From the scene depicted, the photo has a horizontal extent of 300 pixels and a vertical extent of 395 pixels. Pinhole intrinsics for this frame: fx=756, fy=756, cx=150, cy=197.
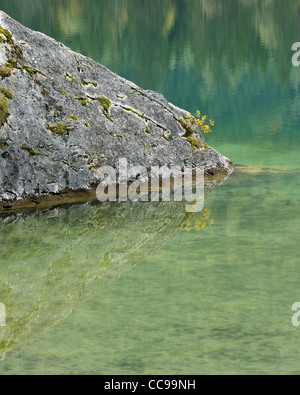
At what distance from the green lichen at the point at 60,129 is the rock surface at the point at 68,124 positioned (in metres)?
0.02

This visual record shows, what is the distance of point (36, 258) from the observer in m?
9.77

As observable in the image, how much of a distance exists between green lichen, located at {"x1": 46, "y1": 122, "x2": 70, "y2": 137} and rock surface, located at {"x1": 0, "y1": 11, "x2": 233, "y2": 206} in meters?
0.02

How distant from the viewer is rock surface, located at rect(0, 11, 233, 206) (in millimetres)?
12312

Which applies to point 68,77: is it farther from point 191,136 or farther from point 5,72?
point 191,136

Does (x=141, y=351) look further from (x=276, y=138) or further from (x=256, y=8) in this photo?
(x=256, y=8)

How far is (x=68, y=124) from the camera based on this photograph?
42.7 ft

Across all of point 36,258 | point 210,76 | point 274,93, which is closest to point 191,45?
point 210,76

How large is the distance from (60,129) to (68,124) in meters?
0.21

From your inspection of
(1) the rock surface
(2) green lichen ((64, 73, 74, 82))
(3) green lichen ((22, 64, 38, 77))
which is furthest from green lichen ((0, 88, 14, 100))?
(2) green lichen ((64, 73, 74, 82))

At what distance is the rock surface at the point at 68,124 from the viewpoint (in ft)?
40.4

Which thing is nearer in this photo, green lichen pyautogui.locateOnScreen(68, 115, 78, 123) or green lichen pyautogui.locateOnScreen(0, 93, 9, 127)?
green lichen pyautogui.locateOnScreen(0, 93, 9, 127)

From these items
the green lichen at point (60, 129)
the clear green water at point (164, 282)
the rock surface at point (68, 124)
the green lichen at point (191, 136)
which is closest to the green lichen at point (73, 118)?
the rock surface at point (68, 124)

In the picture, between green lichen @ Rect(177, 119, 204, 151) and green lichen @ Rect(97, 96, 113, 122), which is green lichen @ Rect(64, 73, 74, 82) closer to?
green lichen @ Rect(97, 96, 113, 122)
